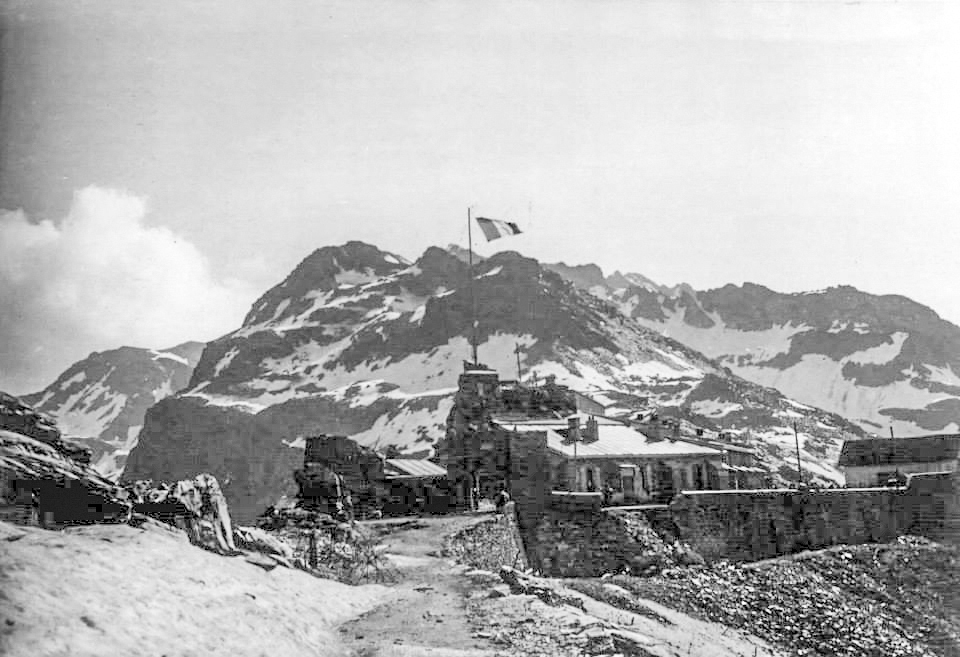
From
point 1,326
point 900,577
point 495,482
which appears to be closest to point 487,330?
point 495,482

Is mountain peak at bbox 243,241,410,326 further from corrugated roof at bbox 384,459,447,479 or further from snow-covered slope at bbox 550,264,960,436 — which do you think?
corrugated roof at bbox 384,459,447,479

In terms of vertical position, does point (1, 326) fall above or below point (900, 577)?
above

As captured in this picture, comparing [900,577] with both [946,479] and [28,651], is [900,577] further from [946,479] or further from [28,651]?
[28,651]

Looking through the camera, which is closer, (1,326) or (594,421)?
(1,326)

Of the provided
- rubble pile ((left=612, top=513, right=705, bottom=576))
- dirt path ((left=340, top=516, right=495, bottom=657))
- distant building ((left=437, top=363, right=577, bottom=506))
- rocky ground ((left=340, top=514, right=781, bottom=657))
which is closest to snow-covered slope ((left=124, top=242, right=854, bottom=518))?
distant building ((left=437, top=363, right=577, bottom=506))

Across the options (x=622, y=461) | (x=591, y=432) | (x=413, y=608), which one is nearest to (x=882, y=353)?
(x=591, y=432)

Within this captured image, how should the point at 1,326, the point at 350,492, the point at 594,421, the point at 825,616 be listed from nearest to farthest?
the point at 1,326
the point at 825,616
the point at 350,492
the point at 594,421

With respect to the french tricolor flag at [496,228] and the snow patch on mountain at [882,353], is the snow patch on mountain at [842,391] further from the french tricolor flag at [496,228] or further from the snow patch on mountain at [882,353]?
the french tricolor flag at [496,228]
